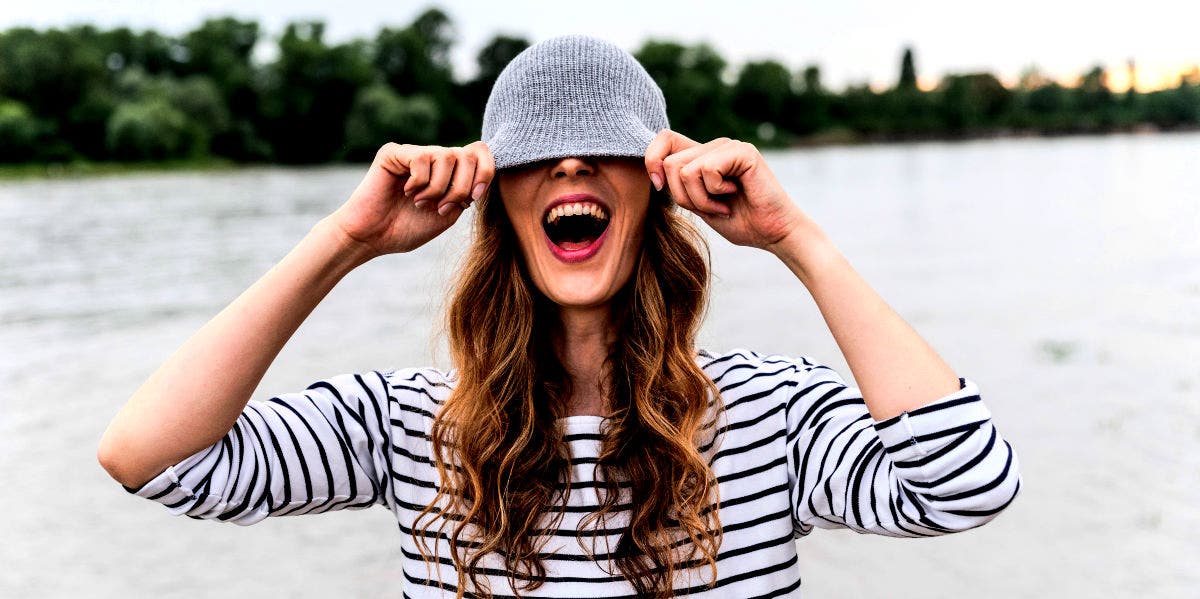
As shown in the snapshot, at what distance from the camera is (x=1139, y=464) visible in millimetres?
7492

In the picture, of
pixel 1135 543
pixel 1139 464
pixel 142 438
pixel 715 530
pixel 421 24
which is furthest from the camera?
pixel 421 24

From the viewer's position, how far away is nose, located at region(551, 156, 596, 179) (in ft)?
7.30

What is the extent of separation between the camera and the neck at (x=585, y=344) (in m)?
2.40

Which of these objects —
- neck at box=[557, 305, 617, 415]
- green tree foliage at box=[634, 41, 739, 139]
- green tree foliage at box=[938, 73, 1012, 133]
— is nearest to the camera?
neck at box=[557, 305, 617, 415]

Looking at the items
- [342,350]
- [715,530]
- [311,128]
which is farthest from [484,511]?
[311,128]

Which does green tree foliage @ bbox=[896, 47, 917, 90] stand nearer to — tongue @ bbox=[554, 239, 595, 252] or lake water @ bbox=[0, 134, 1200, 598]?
lake water @ bbox=[0, 134, 1200, 598]

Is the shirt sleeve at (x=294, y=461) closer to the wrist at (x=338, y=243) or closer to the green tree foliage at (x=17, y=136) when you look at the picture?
the wrist at (x=338, y=243)

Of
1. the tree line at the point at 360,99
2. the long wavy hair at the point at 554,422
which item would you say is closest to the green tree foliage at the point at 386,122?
the tree line at the point at 360,99

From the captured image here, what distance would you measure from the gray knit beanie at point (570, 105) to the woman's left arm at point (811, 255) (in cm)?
16

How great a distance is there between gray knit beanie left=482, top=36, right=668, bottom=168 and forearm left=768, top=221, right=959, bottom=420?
412mm

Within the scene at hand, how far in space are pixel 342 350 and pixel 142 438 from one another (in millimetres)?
9591

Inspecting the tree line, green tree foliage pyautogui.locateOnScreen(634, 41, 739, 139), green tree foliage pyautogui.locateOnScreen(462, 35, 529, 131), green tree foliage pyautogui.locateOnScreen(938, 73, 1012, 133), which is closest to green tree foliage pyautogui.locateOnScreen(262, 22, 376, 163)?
the tree line

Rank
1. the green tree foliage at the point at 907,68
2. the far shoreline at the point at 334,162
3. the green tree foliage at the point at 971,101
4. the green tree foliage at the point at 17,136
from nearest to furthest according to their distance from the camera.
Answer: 1. the far shoreline at the point at 334,162
2. the green tree foliage at the point at 17,136
3. the green tree foliage at the point at 971,101
4. the green tree foliage at the point at 907,68

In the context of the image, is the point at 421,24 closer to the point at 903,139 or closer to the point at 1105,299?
the point at 903,139
